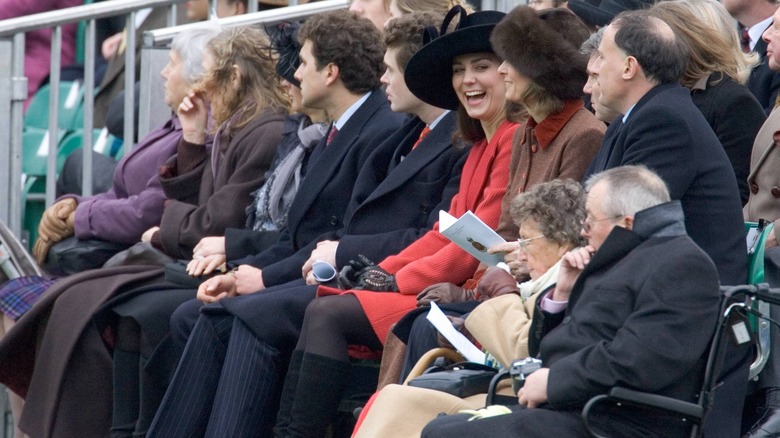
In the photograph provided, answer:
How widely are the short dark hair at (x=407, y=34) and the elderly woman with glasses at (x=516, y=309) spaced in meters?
1.47

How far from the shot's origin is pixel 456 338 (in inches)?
197

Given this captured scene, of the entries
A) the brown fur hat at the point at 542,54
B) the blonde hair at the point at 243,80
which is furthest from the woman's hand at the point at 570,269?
the blonde hair at the point at 243,80

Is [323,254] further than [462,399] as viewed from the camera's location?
Yes

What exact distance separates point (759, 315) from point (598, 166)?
98cm

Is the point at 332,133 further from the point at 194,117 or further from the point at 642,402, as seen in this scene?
the point at 642,402

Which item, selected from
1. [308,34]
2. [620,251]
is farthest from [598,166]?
[308,34]

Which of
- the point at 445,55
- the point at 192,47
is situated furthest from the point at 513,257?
the point at 192,47

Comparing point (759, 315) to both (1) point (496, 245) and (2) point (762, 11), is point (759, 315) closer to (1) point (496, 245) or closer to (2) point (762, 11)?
(1) point (496, 245)

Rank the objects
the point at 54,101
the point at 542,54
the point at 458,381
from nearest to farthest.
Result: the point at 458,381
the point at 542,54
the point at 54,101

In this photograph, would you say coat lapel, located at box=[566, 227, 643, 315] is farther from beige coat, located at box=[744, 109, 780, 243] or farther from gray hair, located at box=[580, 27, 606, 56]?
gray hair, located at box=[580, 27, 606, 56]

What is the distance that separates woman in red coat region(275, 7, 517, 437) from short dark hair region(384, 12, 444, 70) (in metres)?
0.26

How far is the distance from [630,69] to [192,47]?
10.0 feet

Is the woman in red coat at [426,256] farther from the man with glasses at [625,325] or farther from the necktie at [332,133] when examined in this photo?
the man with glasses at [625,325]

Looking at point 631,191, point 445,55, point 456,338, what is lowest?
point 456,338
